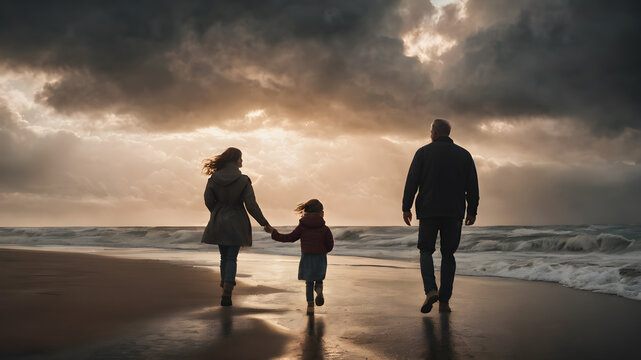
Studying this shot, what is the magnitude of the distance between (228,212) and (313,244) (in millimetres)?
1230

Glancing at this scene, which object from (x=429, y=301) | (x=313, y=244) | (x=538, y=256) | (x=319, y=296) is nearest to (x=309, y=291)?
(x=319, y=296)

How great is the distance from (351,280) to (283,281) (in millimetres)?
1186

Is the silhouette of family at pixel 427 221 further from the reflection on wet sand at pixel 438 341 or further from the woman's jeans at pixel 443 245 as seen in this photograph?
the reflection on wet sand at pixel 438 341

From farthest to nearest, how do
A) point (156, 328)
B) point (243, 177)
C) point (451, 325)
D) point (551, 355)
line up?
point (243, 177) < point (451, 325) < point (156, 328) < point (551, 355)

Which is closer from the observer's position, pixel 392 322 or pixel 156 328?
pixel 156 328

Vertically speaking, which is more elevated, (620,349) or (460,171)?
(460,171)

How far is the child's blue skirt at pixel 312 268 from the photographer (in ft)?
17.0

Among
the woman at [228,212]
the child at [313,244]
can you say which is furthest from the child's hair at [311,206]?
the woman at [228,212]

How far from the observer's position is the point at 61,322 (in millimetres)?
4367

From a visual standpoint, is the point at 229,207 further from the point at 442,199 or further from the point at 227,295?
the point at 442,199

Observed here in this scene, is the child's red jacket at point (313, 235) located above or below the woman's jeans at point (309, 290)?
above

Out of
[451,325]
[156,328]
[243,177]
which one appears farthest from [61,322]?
[451,325]

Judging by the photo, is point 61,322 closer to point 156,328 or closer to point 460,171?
point 156,328

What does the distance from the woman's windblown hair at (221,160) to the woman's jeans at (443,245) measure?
246cm
